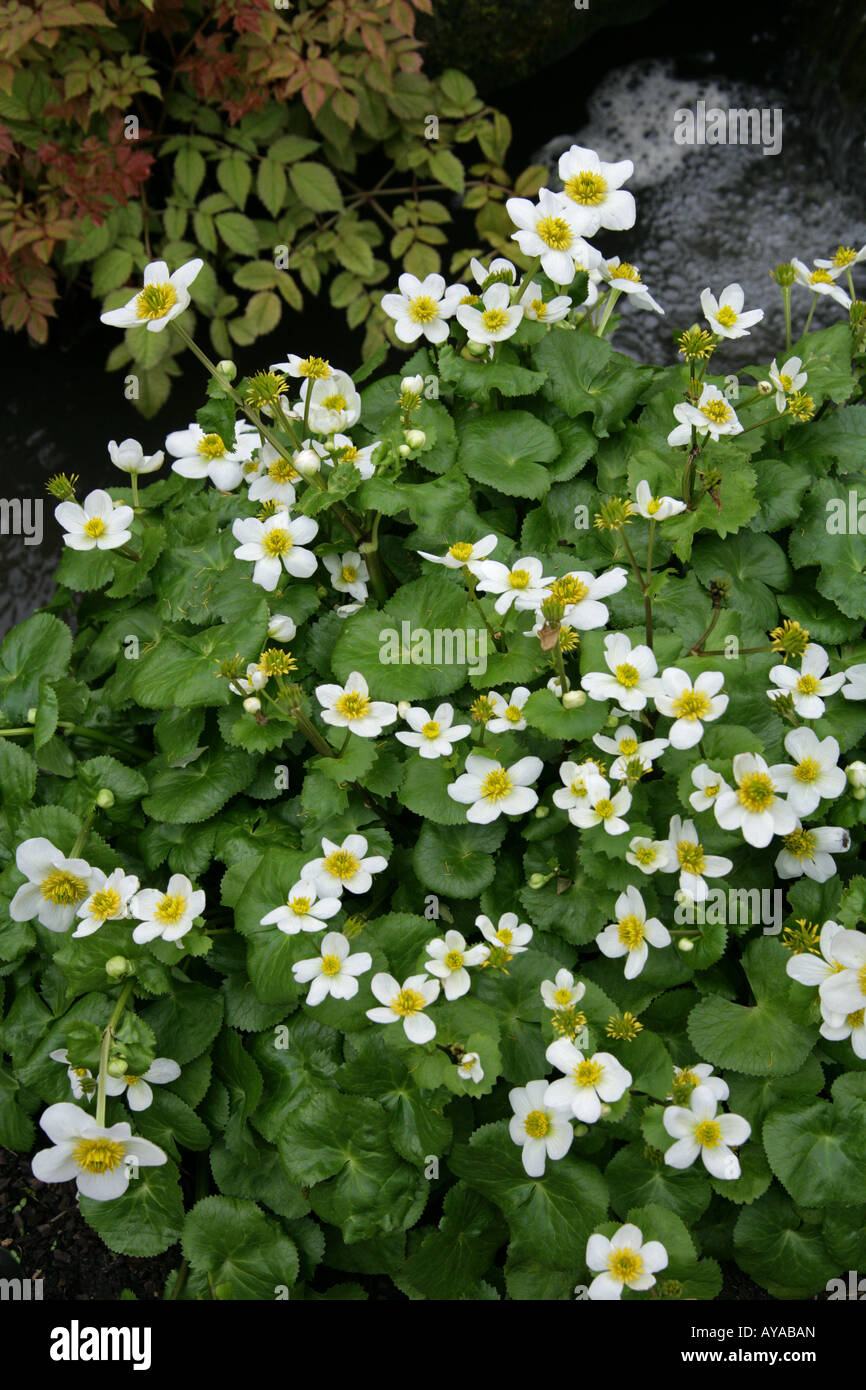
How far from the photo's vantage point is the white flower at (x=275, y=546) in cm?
189

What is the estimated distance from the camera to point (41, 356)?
4.32 m

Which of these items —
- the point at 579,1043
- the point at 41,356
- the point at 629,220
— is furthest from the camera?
the point at 41,356

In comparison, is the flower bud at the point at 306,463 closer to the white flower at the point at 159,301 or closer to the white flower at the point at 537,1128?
the white flower at the point at 159,301

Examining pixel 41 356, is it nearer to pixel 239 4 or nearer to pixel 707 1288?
pixel 239 4

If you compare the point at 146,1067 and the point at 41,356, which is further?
the point at 41,356

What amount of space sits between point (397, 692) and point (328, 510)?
1.25 feet

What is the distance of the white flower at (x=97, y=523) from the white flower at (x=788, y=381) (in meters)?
1.19

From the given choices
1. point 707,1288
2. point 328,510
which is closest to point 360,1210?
point 707,1288

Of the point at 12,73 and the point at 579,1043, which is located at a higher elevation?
the point at 12,73

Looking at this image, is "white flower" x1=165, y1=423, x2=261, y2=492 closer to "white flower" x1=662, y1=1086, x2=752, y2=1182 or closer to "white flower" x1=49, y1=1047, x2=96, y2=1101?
"white flower" x1=49, y1=1047, x2=96, y2=1101

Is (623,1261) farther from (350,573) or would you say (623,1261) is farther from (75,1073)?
(350,573)

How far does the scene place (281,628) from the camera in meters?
1.92

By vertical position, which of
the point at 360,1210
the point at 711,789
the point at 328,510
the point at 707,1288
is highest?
the point at 328,510

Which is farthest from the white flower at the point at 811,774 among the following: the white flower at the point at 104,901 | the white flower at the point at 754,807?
the white flower at the point at 104,901
